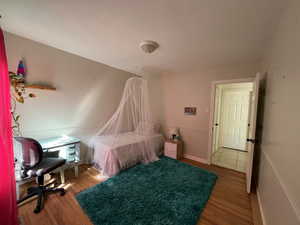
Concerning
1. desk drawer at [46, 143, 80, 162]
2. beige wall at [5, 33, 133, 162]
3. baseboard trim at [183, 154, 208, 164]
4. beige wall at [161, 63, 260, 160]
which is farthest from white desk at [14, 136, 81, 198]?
baseboard trim at [183, 154, 208, 164]

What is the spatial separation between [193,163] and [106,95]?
117 inches

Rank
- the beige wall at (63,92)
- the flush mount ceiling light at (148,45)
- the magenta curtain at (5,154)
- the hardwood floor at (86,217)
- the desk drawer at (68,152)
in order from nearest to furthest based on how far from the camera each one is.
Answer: the magenta curtain at (5,154) < the hardwood floor at (86,217) < the flush mount ceiling light at (148,45) < the beige wall at (63,92) < the desk drawer at (68,152)

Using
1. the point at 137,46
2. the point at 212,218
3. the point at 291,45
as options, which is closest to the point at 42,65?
the point at 137,46

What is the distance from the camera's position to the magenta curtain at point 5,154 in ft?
3.73

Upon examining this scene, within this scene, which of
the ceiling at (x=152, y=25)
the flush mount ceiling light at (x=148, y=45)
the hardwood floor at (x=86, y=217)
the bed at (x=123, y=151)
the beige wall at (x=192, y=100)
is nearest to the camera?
the ceiling at (x=152, y=25)

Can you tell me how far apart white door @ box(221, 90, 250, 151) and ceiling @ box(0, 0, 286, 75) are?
82.5 inches

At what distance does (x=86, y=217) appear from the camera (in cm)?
156

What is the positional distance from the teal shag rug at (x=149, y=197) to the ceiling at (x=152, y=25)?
2479mm

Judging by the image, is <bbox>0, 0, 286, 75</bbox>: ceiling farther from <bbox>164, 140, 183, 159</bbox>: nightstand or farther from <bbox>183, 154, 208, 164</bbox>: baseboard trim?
<bbox>183, 154, 208, 164</bbox>: baseboard trim

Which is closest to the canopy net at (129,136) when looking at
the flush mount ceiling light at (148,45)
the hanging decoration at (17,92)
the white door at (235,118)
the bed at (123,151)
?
the bed at (123,151)

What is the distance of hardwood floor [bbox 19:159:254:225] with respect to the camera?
1546 millimetres

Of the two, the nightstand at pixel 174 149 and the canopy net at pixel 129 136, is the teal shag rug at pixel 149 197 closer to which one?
the canopy net at pixel 129 136

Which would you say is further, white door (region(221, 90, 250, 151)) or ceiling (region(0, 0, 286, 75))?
white door (region(221, 90, 250, 151))

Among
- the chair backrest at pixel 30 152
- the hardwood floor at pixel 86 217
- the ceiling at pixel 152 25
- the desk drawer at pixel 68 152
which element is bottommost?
the hardwood floor at pixel 86 217
